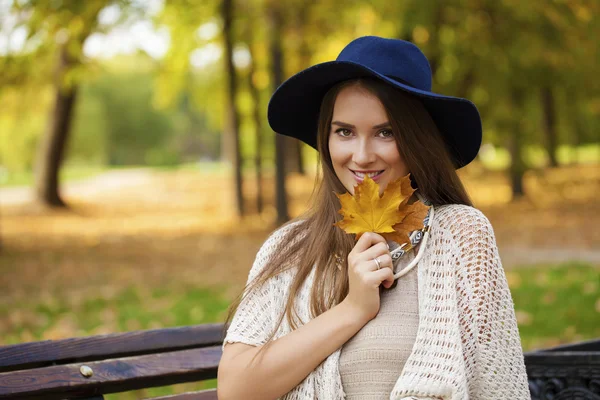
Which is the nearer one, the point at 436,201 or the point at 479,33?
the point at 436,201

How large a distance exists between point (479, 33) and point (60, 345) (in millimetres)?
12947

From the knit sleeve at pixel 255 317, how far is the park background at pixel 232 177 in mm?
3776

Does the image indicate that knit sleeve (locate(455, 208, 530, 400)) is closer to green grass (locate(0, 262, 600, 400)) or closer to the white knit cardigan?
the white knit cardigan

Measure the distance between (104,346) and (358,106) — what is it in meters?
1.52

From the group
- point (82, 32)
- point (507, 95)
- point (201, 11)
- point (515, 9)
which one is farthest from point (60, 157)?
point (515, 9)

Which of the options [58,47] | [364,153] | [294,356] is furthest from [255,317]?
[58,47]

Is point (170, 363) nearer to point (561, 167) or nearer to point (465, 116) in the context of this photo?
point (465, 116)

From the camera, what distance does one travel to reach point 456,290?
223 cm

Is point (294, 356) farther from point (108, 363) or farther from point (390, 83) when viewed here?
point (108, 363)

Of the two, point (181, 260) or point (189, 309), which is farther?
point (181, 260)

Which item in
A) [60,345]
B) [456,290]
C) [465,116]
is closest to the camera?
[456,290]

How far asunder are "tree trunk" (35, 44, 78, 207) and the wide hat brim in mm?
18107

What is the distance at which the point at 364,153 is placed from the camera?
7.57ft

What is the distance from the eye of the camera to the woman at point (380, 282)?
7.18ft
